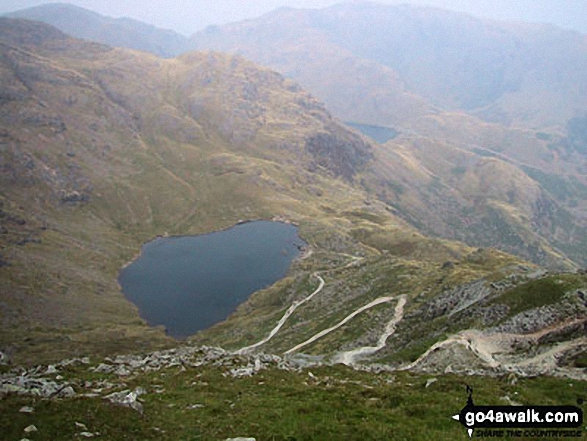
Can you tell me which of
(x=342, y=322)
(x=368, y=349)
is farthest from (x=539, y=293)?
(x=342, y=322)

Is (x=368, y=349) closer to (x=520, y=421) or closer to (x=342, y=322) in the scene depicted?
(x=342, y=322)

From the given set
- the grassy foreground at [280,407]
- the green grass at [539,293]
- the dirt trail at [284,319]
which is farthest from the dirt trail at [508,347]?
the dirt trail at [284,319]

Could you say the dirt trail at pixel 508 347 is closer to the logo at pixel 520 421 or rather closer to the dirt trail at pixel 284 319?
the logo at pixel 520 421

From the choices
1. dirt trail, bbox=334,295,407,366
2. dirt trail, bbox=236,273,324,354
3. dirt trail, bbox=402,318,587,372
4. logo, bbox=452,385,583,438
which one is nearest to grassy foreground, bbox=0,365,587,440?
logo, bbox=452,385,583,438

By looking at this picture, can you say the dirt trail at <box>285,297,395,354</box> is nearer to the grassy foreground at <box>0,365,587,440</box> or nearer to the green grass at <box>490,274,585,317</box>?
the green grass at <box>490,274,585,317</box>

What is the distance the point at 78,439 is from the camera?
99.2 ft

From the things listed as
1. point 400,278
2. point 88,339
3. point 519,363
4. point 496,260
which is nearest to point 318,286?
point 400,278

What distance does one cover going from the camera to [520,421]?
33.8m

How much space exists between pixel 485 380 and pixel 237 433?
30655 millimetres

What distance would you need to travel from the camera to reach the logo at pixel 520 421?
1286 inches

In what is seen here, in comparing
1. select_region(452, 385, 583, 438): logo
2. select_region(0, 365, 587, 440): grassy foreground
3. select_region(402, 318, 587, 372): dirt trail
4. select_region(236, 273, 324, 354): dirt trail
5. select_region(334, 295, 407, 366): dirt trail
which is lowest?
select_region(236, 273, 324, 354): dirt trail

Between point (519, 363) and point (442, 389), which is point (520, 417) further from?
point (519, 363)

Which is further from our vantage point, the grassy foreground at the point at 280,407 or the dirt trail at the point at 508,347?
the dirt trail at the point at 508,347

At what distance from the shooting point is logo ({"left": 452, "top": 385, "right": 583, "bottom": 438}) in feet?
107
